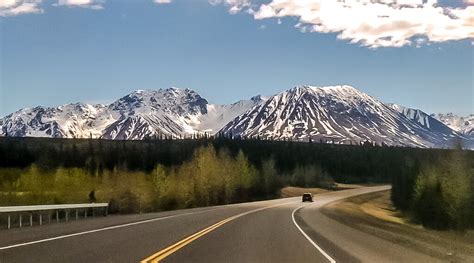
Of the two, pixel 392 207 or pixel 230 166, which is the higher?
pixel 230 166

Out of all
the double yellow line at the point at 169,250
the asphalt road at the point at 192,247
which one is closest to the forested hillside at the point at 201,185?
the asphalt road at the point at 192,247

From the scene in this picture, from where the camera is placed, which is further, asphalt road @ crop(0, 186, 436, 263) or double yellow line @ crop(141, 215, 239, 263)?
asphalt road @ crop(0, 186, 436, 263)

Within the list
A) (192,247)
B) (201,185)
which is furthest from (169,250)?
(201,185)

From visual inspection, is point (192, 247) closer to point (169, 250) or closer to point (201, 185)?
point (169, 250)

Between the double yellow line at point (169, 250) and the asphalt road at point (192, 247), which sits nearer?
the double yellow line at point (169, 250)

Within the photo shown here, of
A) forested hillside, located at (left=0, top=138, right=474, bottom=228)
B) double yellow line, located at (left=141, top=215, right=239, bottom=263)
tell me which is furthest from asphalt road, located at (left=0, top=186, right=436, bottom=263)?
forested hillside, located at (left=0, top=138, right=474, bottom=228)

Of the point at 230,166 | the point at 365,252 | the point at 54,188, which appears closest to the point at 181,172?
the point at 230,166

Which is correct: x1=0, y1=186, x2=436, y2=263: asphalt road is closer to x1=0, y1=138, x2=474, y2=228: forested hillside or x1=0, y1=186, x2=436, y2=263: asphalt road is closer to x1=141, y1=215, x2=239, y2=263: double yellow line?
x1=141, y1=215, x2=239, y2=263: double yellow line

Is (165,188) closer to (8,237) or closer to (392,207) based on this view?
(392,207)

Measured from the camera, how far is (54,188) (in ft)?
294

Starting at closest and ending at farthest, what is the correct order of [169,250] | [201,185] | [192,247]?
[169,250] < [192,247] < [201,185]

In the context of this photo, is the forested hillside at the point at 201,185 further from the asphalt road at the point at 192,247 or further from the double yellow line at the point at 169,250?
the double yellow line at the point at 169,250

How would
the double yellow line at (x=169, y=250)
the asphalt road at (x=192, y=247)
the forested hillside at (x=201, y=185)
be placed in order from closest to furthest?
1. the double yellow line at (x=169, y=250)
2. the asphalt road at (x=192, y=247)
3. the forested hillside at (x=201, y=185)

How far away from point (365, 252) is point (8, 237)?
1160 centimetres
